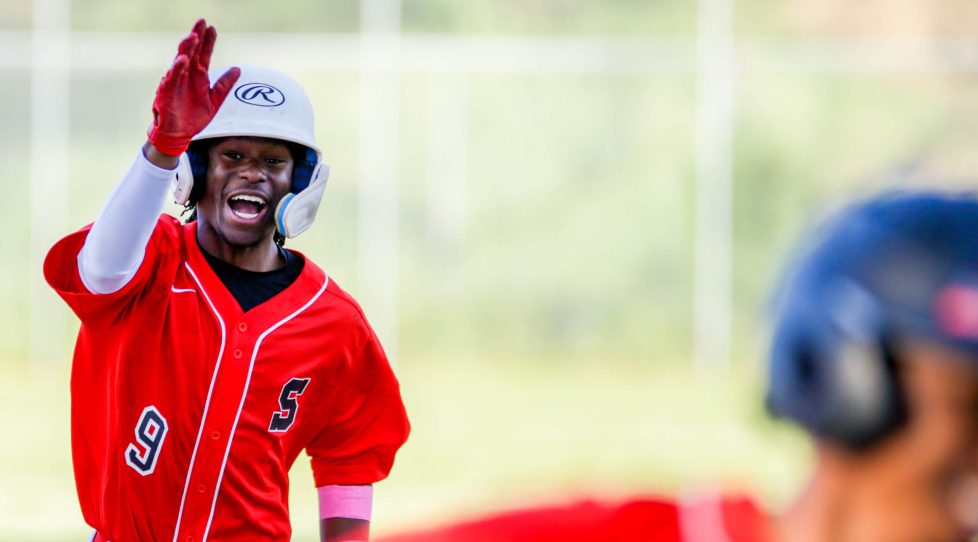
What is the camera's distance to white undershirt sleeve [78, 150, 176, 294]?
2.96 meters

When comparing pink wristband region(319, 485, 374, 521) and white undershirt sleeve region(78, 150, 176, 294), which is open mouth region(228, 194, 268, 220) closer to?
white undershirt sleeve region(78, 150, 176, 294)

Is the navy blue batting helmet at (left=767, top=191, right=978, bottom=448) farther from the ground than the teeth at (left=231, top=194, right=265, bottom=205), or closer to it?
closer to it

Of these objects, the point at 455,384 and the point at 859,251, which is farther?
the point at 455,384

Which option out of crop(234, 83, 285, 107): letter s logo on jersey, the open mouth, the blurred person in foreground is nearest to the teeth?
the open mouth

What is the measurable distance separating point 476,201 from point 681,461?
4216 millimetres

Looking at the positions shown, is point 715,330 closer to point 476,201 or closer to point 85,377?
point 476,201

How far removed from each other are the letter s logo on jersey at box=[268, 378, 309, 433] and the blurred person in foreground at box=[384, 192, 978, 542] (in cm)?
214

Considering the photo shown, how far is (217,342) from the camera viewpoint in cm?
328

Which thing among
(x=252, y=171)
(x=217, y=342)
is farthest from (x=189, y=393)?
(x=252, y=171)

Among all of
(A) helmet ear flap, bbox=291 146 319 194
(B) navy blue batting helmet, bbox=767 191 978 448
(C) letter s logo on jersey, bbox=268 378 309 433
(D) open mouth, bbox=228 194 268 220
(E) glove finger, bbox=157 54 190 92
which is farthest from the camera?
(A) helmet ear flap, bbox=291 146 319 194

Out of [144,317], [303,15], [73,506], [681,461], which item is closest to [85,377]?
[144,317]

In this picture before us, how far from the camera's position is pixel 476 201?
1365 cm

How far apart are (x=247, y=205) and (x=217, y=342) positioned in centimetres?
35

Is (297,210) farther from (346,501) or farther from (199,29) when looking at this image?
(346,501)
